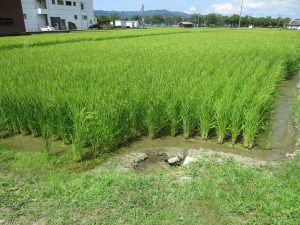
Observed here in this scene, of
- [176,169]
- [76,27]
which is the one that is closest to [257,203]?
[176,169]

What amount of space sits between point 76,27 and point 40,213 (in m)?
48.9

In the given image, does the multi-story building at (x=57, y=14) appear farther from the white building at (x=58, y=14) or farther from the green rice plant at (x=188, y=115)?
the green rice plant at (x=188, y=115)

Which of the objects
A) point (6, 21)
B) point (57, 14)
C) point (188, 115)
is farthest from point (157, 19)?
point (188, 115)

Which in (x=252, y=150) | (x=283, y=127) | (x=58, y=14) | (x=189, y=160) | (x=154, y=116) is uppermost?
(x=58, y=14)

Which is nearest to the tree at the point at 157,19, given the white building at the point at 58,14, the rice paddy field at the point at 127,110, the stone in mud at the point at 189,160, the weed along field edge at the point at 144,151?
the white building at the point at 58,14

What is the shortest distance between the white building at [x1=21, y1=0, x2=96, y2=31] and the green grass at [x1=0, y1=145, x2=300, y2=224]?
41.3 metres

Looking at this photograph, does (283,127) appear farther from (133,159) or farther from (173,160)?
(133,159)

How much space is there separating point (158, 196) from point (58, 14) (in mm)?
46389

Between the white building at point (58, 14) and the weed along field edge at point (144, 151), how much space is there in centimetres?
3781

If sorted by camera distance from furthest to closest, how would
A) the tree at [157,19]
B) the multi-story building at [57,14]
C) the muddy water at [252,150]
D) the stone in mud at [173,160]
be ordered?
1. the tree at [157,19]
2. the multi-story building at [57,14]
3. the muddy water at [252,150]
4. the stone in mud at [173,160]

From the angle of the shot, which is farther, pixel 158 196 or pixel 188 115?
pixel 188 115

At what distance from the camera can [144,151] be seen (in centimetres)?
406

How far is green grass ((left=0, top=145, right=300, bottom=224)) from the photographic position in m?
2.48

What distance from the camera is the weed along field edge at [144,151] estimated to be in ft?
8.47
